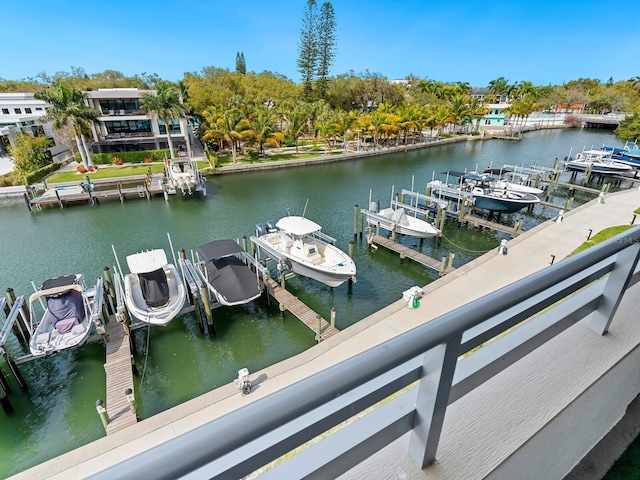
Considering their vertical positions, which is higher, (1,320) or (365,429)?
(365,429)

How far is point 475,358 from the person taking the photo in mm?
1881

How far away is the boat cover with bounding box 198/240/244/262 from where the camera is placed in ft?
42.2

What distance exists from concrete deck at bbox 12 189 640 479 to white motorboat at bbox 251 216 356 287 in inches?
115

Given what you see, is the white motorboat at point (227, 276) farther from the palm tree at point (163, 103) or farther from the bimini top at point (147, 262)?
the palm tree at point (163, 103)

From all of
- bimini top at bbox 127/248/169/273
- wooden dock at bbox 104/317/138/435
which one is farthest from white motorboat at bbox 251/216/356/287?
wooden dock at bbox 104/317/138/435

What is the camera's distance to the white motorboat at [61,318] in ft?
34.1

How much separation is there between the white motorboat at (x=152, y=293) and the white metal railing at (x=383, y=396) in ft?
37.5

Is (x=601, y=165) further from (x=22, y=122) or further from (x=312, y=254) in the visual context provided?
(x=22, y=122)

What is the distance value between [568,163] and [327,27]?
5086 cm

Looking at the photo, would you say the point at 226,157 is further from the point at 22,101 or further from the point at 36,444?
the point at 36,444

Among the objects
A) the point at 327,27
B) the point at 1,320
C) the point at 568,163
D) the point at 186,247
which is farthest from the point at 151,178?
the point at 327,27

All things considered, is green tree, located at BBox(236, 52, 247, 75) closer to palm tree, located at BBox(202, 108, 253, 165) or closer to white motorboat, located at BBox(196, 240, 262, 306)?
palm tree, located at BBox(202, 108, 253, 165)

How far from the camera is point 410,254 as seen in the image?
55.8 ft

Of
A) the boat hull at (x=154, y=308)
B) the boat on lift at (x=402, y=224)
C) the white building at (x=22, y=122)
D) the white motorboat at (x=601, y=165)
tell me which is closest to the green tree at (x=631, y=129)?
the white motorboat at (x=601, y=165)
